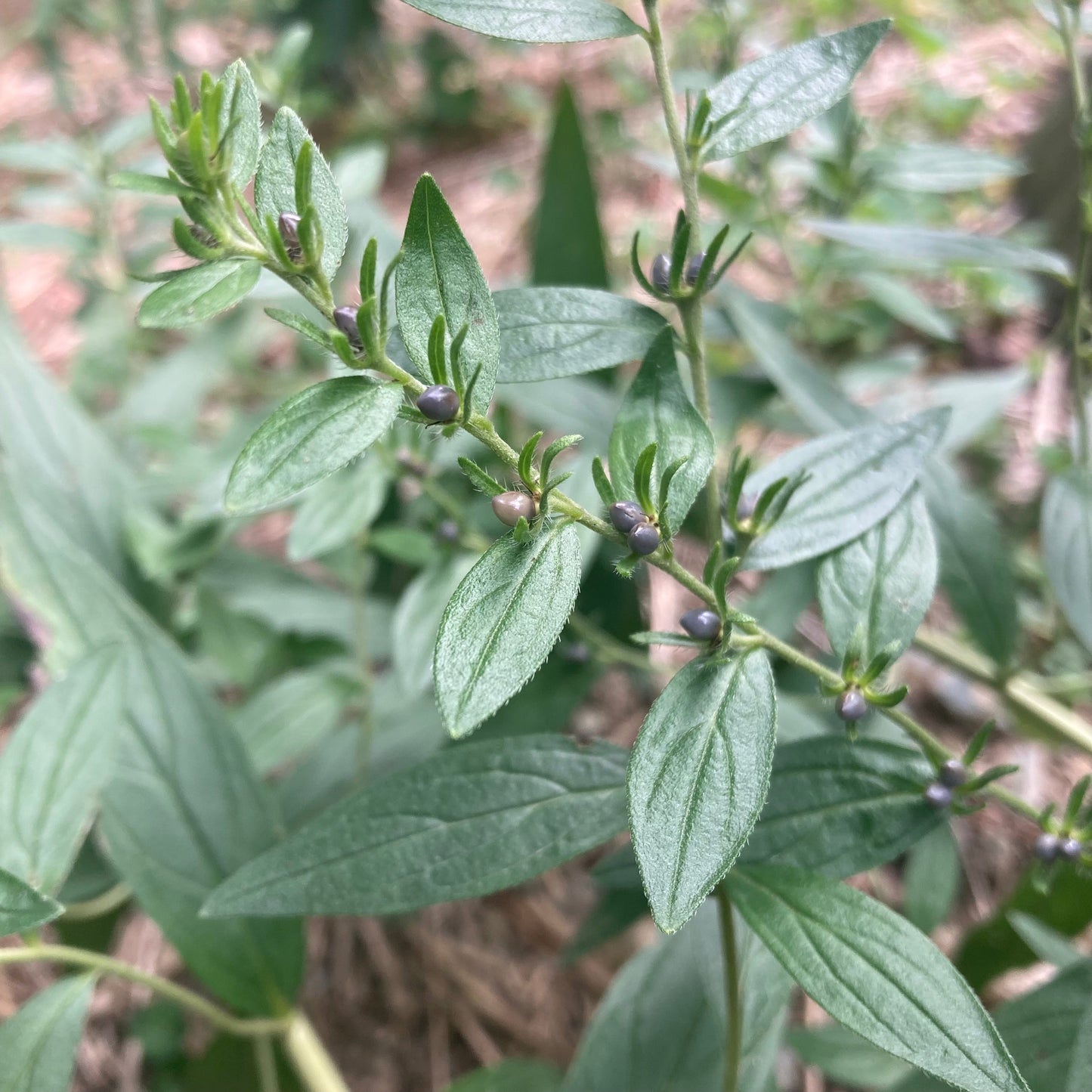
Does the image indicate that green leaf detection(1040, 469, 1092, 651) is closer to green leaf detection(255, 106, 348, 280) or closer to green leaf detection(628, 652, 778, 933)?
green leaf detection(628, 652, 778, 933)

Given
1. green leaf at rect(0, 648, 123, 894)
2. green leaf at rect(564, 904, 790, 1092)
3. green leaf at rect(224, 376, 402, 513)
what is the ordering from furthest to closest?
green leaf at rect(564, 904, 790, 1092) < green leaf at rect(0, 648, 123, 894) < green leaf at rect(224, 376, 402, 513)

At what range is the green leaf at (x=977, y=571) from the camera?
1.16 metres

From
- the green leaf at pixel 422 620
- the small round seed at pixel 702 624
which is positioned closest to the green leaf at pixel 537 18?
the small round seed at pixel 702 624

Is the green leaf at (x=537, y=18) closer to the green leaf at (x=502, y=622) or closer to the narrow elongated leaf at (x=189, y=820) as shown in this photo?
the green leaf at (x=502, y=622)

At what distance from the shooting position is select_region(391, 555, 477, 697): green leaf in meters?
1.04

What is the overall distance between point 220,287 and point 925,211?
219 cm

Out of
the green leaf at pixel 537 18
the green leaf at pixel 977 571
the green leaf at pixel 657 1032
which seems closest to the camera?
the green leaf at pixel 537 18

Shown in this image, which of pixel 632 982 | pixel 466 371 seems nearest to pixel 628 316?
pixel 466 371

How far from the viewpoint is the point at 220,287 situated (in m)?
0.56

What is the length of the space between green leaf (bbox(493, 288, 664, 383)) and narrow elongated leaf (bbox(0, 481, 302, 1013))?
626mm

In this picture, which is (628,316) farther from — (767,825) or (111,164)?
(111,164)

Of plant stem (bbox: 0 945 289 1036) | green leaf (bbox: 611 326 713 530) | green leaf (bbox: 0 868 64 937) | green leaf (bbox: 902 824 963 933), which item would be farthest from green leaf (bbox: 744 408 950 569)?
plant stem (bbox: 0 945 289 1036)

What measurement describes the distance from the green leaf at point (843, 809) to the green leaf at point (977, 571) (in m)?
0.46

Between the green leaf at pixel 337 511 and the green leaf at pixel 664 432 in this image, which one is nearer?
the green leaf at pixel 664 432
